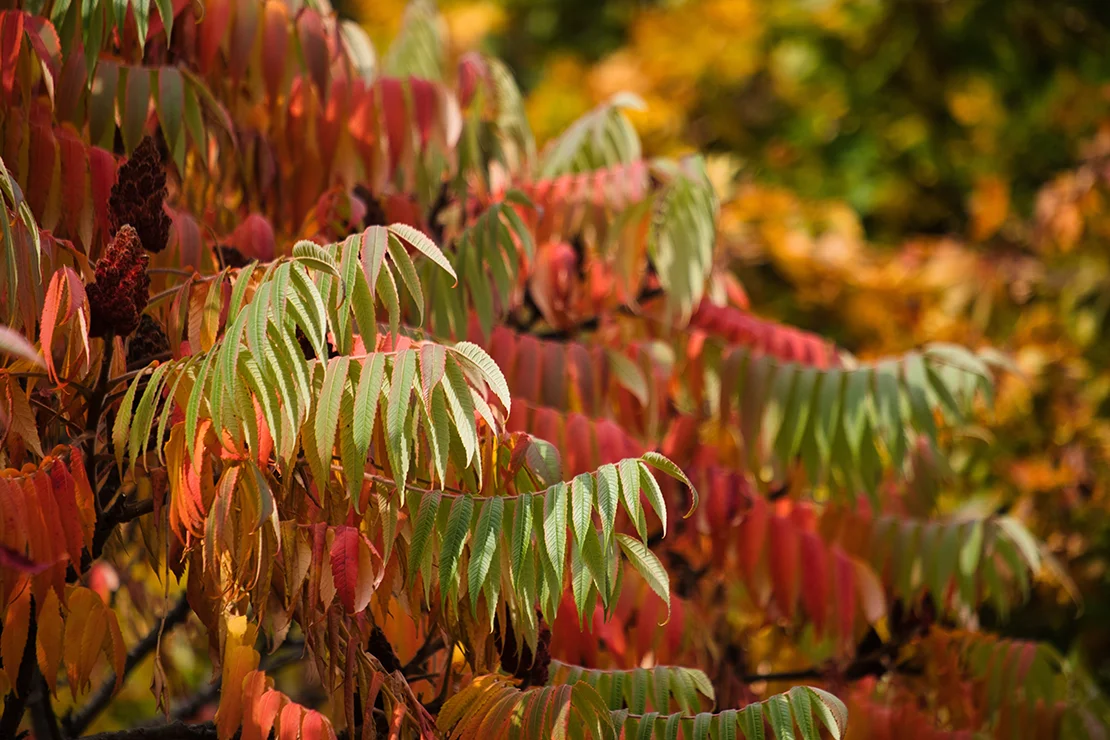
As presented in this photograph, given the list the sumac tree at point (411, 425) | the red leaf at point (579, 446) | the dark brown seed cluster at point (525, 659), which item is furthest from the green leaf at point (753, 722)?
the red leaf at point (579, 446)

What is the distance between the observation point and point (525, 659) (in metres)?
2.16

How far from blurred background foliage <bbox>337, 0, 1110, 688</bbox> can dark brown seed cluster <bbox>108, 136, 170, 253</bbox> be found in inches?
169

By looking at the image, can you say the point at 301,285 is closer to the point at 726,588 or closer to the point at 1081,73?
the point at 726,588

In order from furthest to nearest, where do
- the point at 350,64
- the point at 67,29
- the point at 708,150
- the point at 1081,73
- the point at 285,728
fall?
the point at 708,150
the point at 1081,73
the point at 350,64
the point at 67,29
the point at 285,728

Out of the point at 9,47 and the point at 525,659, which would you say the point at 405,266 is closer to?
the point at 525,659

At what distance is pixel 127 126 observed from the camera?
2.50 metres

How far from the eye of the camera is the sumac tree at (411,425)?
1853 millimetres

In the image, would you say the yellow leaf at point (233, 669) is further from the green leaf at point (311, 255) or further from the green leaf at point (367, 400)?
the green leaf at point (311, 255)

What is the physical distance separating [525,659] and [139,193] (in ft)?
3.54

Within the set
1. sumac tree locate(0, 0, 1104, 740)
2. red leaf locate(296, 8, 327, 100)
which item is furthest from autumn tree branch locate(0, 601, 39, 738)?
red leaf locate(296, 8, 327, 100)

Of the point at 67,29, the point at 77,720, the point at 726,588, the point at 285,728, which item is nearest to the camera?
the point at 285,728

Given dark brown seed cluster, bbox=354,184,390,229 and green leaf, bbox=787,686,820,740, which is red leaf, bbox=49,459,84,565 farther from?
dark brown seed cluster, bbox=354,184,390,229

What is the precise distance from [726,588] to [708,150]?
17.8 feet

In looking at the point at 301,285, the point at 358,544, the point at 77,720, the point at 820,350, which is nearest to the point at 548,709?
the point at 358,544
